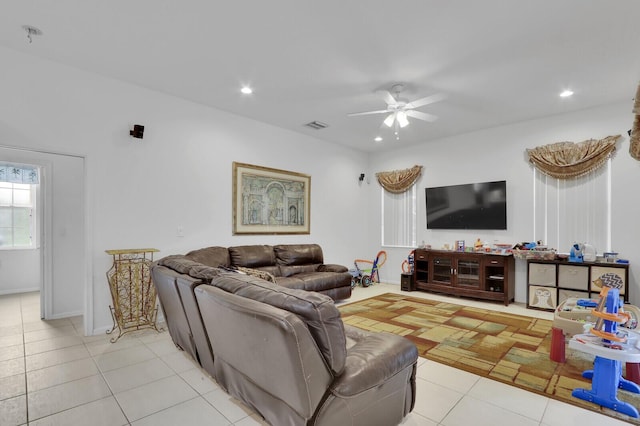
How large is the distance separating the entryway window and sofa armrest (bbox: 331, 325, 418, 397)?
6610mm

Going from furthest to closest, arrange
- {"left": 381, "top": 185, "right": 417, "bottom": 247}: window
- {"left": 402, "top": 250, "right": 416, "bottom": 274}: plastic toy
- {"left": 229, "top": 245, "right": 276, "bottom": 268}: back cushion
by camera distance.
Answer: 1. {"left": 381, "top": 185, "right": 417, "bottom": 247}: window
2. {"left": 402, "top": 250, "right": 416, "bottom": 274}: plastic toy
3. {"left": 229, "top": 245, "right": 276, "bottom": 268}: back cushion

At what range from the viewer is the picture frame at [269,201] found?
4984 mm

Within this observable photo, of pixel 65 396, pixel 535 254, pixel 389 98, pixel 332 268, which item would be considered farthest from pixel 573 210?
pixel 65 396

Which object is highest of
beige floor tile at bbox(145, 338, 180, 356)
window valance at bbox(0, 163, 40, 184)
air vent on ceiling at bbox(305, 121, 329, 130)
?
air vent on ceiling at bbox(305, 121, 329, 130)

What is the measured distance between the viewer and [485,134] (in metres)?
5.66

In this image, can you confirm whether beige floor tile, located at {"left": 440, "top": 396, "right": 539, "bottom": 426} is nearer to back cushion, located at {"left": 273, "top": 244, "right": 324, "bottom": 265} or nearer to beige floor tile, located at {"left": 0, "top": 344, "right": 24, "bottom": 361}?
back cushion, located at {"left": 273, "top": 244, "right": 324, "bottom": 265}

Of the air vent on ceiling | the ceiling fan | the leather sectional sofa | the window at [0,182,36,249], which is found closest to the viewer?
the leather sectional sofa

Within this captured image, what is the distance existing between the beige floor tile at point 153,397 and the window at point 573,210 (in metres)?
5.30

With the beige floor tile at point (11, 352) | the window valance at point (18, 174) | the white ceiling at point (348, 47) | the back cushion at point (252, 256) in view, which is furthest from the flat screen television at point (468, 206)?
the window valance at point (18, 174)

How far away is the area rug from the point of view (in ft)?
8.25

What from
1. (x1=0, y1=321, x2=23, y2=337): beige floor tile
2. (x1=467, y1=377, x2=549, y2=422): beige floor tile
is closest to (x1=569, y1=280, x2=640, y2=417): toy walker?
(x1=467, y1=377, x2=549, y2=422): beige floor tile

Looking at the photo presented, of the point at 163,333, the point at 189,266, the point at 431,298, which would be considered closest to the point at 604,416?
the point at 189,266

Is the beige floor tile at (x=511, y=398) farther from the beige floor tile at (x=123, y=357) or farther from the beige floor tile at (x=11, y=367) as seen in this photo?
the beige floor tile at (x=11, y=367)

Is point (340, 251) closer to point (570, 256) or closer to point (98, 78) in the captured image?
point (570, 256)
